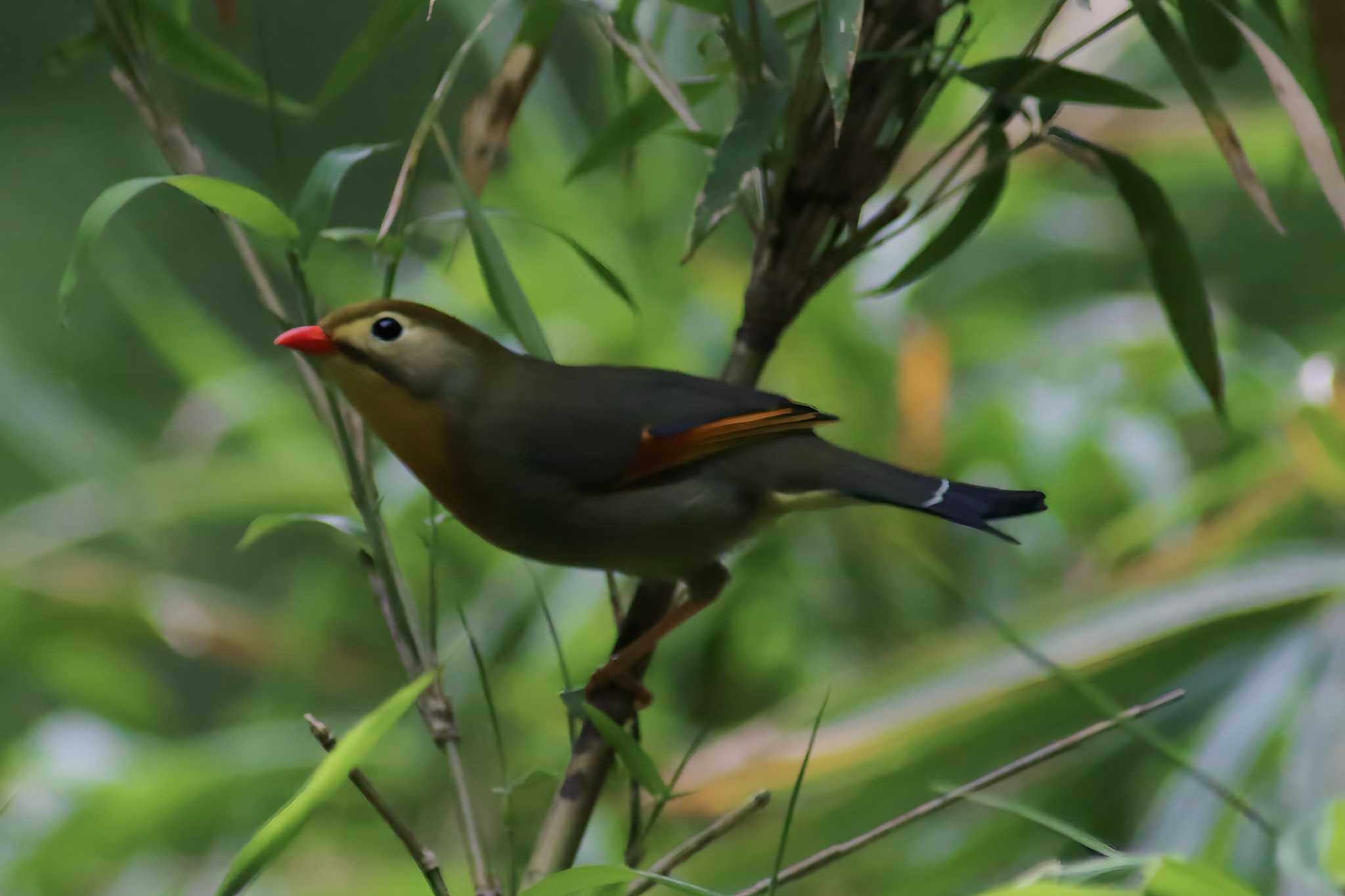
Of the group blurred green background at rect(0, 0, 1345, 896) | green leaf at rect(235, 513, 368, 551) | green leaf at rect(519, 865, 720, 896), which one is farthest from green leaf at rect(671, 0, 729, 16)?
green leaf at rect(519, 865, 720, 896)

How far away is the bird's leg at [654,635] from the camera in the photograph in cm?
87

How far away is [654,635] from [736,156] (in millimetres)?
334

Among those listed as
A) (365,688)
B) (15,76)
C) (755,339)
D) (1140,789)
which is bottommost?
(1140,789)

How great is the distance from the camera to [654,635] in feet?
2.85

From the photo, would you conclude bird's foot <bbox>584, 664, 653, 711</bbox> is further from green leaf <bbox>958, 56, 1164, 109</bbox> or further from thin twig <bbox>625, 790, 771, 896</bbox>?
green leaf <bbox>958, 56, 1164, 109</bbox>

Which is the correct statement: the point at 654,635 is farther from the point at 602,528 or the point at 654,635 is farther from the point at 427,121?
the point at 427,121

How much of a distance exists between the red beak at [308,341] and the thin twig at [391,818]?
0.24 metres

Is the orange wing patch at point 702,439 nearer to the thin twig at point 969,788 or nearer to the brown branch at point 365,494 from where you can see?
the brown branch at point 365,494

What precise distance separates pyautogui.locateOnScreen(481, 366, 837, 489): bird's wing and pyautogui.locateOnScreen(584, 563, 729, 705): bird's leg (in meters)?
0.08

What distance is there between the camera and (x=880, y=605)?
1.65 meters

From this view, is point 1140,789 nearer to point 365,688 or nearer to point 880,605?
point 880,605

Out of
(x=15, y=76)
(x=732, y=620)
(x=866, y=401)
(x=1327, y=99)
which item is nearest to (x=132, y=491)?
(x=732, y=620)

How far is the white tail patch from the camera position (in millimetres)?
845

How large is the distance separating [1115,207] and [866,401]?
68 cm
